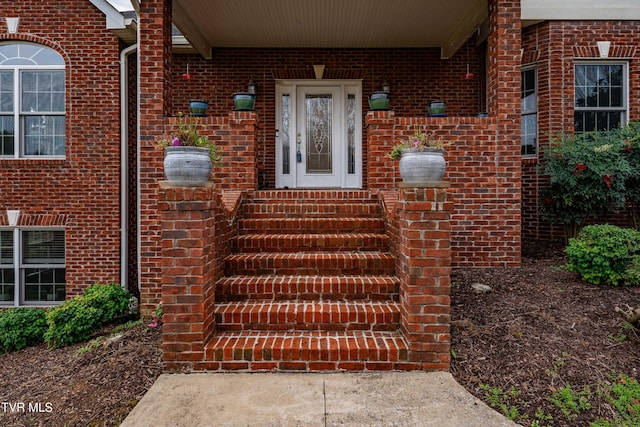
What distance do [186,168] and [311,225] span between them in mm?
1673

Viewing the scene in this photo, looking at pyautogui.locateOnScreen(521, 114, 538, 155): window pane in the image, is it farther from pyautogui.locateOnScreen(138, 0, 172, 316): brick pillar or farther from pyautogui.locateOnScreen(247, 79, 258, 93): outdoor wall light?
pyautogui.locateOnScreen(138, 0, 172, 316): brick pillar

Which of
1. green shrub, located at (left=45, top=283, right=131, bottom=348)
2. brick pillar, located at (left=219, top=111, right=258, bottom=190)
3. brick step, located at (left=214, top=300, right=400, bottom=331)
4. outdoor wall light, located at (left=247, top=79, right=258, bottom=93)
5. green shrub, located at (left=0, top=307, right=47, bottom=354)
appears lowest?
green shrub, located at (left=0, top=307, right=47, bottom=354)

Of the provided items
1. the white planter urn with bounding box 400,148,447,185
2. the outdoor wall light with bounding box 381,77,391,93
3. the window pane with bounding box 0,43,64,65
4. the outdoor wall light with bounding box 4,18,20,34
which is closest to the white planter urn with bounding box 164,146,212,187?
the white planter urn with bounding box 400,148,447,185

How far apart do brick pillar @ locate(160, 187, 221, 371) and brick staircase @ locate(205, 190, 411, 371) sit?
0.54ft

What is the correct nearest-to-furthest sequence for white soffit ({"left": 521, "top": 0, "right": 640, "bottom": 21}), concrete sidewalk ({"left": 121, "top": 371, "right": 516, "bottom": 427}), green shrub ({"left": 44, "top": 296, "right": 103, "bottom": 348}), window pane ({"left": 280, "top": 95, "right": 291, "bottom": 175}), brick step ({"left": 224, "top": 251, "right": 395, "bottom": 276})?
concrete sidewalk ({"left": 121, "top": 371, "right": 516, "bottom": 427}) → brick step ({"left": 224, "top": 251, "right": 395, "bottom": 276}) → green shrub ({"left": 44, "top": 296, "right": 103, "bottom": 348}) → white soffit ({"left": 521, "top": 0, "right": 640, "bottom": 21}) → window pane ({"left": 280, "top": 95, "right": 291, "bottom": 175})

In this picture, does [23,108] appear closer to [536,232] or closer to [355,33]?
[355,33]

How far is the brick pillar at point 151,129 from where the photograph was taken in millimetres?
5109

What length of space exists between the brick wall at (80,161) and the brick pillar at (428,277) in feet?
18.6

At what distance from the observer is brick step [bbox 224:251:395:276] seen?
3.67 metres

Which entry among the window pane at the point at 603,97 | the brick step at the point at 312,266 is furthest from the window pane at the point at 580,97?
the brick step at the point at 312,266

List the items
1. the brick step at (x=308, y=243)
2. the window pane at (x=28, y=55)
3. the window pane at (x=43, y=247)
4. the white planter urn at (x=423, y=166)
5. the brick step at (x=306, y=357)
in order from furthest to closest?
the window pane at (x=43, y=247)
the window pane at (x=28, y=55)
the brick step at (x=308, y=243)
the white planter urn at (x=423, y=166)
the brick step at (x=306, y=357)

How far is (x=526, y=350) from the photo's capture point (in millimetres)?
3020

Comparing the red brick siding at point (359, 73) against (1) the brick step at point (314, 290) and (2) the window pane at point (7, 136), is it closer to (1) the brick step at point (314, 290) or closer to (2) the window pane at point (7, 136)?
(2) the window pane at point (7, 136)

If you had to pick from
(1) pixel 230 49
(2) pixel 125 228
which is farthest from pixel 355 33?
(2) pixel 125 228
